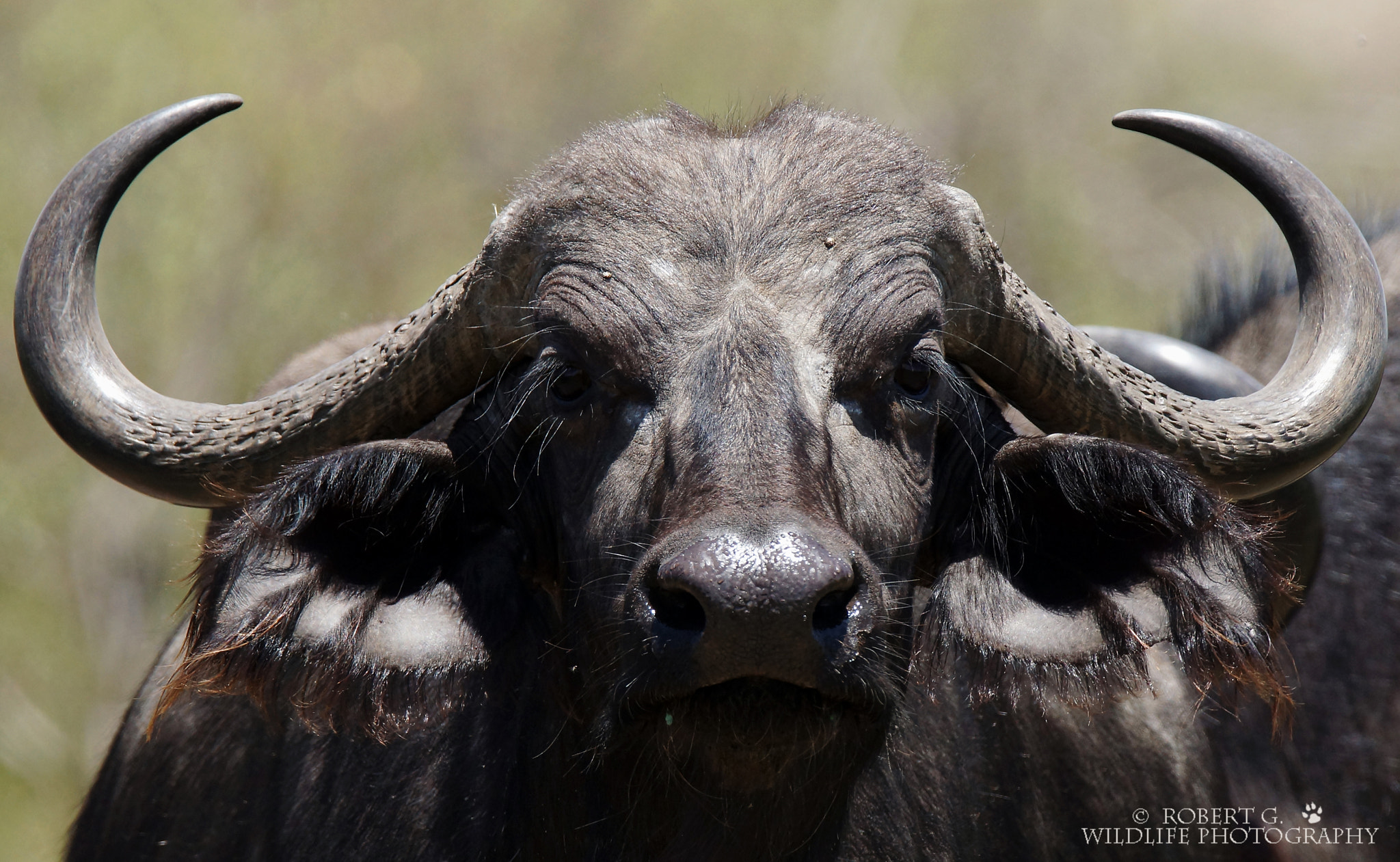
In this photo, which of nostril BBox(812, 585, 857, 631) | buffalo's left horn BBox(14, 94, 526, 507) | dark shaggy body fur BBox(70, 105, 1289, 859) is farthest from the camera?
buffalo's left horn BBox(14, 94, 526, 507)

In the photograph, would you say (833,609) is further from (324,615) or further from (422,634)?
(324,615)

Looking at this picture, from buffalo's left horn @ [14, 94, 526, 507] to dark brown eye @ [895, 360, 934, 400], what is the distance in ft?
3.22

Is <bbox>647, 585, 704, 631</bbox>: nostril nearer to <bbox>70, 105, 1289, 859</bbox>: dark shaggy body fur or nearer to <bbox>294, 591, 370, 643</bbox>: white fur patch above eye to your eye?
<bbox>70, 105, 1289, 859</bbox>: dark shaggy body fur

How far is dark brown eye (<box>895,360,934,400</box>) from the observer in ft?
10.0

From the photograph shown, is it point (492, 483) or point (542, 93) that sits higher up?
point (542, 93)

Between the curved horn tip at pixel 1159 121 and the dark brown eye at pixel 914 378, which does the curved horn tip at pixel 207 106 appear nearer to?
the dark brown eye at pixel 914 378

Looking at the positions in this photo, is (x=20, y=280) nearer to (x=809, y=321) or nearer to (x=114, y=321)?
(x=809, y=321)

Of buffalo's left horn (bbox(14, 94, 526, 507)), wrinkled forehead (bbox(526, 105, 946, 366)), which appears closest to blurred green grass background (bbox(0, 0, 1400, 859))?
buffalo's left horn (bbox(14, 94, 526, 507))

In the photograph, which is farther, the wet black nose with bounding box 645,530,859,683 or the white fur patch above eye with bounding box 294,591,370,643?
the white fur patch above eye with bounding box 294,591,370,643

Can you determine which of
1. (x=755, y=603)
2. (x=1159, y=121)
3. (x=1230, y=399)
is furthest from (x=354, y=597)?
(x=1159, y=121)

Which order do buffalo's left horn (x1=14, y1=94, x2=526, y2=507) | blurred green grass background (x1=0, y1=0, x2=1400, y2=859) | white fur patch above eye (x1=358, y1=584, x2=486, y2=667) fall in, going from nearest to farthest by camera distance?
white fur patch above eye (x1=358, y1=584, x2=486, y2=667) → buffalo's left horn (x1=14, y1=94, x2=526, y2=507) → blurred green grass background (x1=0, y1=0, x2=1400, y2=859)

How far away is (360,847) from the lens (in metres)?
3.64

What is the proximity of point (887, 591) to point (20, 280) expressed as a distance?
7.72 feet

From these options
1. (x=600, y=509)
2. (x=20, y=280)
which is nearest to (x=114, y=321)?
(x=20, y=280)
